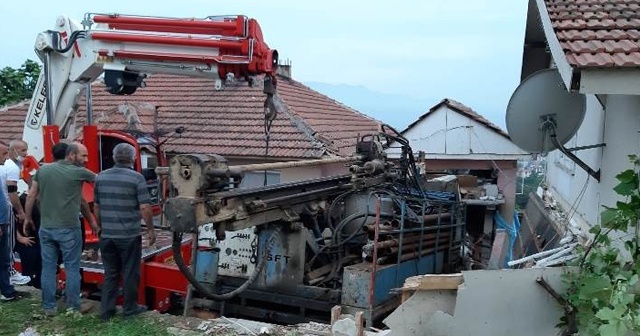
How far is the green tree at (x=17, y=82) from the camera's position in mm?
19312

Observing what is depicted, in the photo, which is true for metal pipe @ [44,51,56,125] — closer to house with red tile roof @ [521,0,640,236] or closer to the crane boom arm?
the crane boom arm

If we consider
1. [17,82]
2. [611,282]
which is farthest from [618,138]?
[17,82]

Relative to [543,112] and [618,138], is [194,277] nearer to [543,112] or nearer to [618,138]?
[543,112]

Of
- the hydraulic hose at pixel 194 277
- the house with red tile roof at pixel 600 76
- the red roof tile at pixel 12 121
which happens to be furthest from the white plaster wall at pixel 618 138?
the red roof tile at pixel 12 121

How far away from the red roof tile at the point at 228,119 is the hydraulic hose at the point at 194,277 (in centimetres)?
597

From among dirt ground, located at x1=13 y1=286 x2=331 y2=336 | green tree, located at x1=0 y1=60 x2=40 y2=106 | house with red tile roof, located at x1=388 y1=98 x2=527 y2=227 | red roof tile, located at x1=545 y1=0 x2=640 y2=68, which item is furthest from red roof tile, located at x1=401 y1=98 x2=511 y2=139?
green tree, located at x1=0 y1=60 x2=40 y2=106

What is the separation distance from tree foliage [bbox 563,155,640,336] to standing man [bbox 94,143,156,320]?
390 cm

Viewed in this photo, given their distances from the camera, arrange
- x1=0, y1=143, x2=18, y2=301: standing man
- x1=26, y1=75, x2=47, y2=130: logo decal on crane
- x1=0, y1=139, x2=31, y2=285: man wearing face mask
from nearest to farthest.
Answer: x1=0, y1=143, x2=18, y2=301: standing man < x1=0, y1=139, x2=31, y2=285: man wearing face mask < x1=26, y1=75, x2=47, y2=130: logo decal on crane

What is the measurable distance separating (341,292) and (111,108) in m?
10.7

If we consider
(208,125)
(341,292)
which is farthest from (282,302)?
(208,125)

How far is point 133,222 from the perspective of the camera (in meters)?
6.00

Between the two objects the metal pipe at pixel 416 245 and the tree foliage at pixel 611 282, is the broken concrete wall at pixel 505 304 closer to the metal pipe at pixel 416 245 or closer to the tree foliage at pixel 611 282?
the tree foliage at pixel 611 282

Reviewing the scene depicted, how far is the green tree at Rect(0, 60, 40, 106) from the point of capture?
19312 millimetres

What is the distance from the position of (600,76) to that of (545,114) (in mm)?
1388
